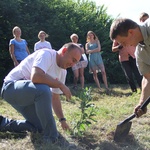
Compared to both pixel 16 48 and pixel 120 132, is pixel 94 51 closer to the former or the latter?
pixel 16 48

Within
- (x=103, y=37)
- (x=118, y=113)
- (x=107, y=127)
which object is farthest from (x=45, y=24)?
(x=107, y=127)

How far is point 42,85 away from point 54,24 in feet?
28.8

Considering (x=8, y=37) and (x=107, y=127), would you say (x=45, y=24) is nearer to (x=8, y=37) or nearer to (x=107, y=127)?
(x=8, y=37)

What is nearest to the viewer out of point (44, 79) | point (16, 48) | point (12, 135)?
point (44, 79)

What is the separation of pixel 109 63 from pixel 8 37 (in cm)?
428

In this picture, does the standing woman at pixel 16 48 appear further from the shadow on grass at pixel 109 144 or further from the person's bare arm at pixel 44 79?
the person's bare arm at pixel 44 79

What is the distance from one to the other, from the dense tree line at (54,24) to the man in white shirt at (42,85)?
6.91 meters

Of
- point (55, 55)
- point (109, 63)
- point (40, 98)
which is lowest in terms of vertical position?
point (109, 63)

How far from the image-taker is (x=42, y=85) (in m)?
3.72

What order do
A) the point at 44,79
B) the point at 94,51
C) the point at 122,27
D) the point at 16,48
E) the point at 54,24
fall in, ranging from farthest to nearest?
the point at 54,24, the point at 94,51, the point at 16,48, the point at 44,79, the point at 122,27

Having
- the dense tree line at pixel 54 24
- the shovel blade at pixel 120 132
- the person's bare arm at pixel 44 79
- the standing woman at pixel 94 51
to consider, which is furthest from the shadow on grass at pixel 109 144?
the dense tree line at pixel 54 24

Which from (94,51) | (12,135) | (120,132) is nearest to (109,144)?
(120,132)

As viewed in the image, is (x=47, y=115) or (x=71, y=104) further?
(x=71, y=104)

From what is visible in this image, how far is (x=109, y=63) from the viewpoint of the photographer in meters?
13.6
